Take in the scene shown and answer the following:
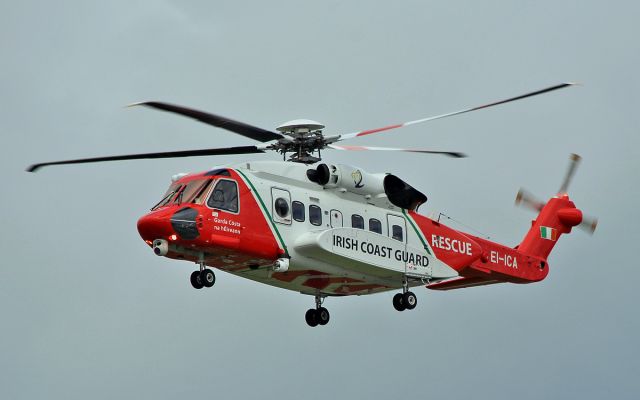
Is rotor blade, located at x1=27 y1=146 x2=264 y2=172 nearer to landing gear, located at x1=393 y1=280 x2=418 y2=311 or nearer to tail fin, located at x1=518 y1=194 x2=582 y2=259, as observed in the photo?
landing gear, located at x1=393 y1=280 x2=418 y2=311

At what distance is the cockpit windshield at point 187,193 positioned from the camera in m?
29.9

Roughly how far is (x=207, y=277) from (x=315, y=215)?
335 centimetres

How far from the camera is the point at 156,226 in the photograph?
28.9 metres

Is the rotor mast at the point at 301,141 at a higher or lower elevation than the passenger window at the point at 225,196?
higher

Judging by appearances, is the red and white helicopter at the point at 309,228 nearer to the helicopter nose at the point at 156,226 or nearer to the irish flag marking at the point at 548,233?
the helicopter nose at the point at 156,226

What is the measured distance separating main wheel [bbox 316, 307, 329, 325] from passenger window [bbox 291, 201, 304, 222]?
3.69m

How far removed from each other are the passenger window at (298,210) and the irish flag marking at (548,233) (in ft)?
28.7

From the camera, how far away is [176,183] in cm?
3086

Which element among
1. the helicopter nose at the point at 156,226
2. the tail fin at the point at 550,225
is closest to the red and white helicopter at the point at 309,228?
the helicopter nose at the point at 156,226

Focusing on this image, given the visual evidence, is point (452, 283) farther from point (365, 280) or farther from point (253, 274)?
point (253, 274)

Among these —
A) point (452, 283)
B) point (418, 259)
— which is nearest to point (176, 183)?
point (418, 259)

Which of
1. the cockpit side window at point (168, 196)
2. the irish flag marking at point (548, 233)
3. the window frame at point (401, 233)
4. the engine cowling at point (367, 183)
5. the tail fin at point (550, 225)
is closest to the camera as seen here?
the cockpit side window at point (168, 196)

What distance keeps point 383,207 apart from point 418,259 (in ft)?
5.12

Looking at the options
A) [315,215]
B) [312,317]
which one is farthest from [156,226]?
[312,317]
